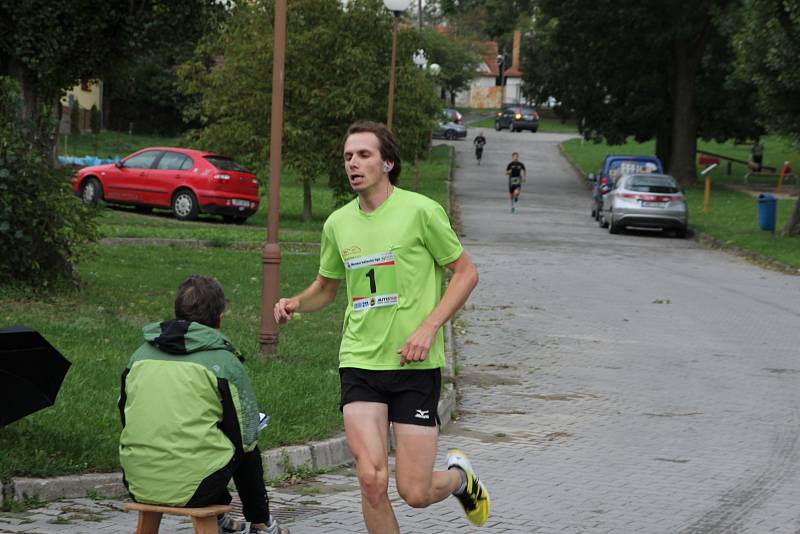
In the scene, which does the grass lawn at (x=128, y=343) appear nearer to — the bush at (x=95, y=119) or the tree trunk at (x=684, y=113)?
the tree trunk at (x=684, y=113)

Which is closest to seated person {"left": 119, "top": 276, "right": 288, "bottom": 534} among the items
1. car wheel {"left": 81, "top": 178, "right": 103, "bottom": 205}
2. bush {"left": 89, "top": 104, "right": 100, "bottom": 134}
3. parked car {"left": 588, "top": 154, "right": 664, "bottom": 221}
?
car wheel {"left": 81, "top": 178, "right": 103, "bottom": 205}

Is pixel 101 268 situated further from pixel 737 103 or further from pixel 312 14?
pixel 737 103

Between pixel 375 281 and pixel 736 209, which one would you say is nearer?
pixel 375 281

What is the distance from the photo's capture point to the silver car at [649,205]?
1321 inches

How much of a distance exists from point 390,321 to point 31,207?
8.24 metres

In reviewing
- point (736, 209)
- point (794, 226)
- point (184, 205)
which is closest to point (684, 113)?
point (736, 209)

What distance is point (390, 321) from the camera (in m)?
5.45

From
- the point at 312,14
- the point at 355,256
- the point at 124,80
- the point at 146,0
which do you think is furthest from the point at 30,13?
the point at 312,14

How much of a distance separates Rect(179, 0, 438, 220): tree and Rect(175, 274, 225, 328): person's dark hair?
2827 cm

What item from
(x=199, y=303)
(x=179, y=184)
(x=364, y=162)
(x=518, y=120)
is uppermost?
(x=518, y=120)

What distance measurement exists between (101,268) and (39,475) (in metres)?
11.3

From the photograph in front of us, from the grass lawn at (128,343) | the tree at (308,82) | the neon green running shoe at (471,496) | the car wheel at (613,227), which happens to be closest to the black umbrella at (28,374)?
the grass lawn at (128,343)

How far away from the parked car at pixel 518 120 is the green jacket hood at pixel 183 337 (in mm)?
92515

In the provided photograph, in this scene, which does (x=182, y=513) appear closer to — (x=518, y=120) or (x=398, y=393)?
(x=398, y=393)
